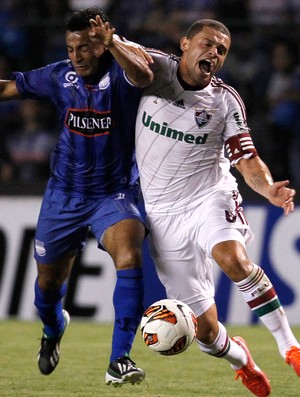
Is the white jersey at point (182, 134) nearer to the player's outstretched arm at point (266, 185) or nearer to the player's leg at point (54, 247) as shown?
the player's outstretched arm at point (266, 185)

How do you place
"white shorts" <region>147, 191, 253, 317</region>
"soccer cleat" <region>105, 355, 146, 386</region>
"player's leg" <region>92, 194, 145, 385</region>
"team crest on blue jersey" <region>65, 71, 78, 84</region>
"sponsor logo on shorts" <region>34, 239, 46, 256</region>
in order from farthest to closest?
"sponsor logo on shorts" <region>34, 239, 46, 256</region> → "team crest on blue jersey" <region>65, 71, 78, 84</region> → "white shorts" <region>147, 191, 253, 317</region> → "player's leg" <region>92, 194, 145, 385</region> → "soccer cleat" <region>105, 355, 146, 386</region>

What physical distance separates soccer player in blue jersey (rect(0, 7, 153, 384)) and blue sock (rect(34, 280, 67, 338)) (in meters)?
0.23

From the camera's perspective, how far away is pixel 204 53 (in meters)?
6.41

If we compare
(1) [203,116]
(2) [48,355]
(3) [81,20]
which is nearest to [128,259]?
(1) [203,116]

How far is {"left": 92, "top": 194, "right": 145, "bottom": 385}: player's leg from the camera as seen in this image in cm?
605

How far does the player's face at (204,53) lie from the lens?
6.42 metres

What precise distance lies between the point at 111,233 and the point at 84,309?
4.59 metres

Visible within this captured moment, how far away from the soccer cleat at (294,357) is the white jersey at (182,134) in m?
1.14

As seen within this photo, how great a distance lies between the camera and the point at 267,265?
10.9m

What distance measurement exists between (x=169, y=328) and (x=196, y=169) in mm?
1172

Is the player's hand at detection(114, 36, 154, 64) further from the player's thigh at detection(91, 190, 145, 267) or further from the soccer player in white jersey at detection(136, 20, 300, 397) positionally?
the player's thigh at detection(91, 190, 145, 267)

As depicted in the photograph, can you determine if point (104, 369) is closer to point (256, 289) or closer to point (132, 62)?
point (256, 289)

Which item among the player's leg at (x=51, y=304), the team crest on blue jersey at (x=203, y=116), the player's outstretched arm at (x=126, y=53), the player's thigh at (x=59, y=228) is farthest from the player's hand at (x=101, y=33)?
the player's leg at (x=51, y=304)

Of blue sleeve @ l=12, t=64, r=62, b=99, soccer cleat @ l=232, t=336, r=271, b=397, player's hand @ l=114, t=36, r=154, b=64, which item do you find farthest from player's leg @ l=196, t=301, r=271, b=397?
blue sleeve @ l=12, t=64, r=62, b=99
